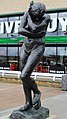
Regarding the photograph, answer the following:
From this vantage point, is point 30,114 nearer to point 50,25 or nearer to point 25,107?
point 25,107

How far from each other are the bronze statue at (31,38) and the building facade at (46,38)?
55.2ft

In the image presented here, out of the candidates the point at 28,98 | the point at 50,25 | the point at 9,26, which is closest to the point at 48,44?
the point at 50,25

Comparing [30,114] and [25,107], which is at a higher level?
[25,107]

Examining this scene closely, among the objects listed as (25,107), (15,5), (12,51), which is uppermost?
(15,5)

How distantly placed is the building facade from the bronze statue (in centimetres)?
1682

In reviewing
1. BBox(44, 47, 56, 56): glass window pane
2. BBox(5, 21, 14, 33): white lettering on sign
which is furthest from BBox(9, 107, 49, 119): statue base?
BBox(5, 21, 14, 33): white lettering on sign

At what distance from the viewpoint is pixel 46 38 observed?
26.4 meters

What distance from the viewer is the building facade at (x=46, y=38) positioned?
25656 mm

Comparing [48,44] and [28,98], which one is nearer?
[28,98]

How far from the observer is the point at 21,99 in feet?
40.0

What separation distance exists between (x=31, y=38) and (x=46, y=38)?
19.6 metres

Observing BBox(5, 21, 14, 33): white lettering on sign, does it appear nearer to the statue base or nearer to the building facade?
the building facade

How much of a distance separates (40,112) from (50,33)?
65.1ft

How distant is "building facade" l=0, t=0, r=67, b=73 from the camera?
25.7 metres
